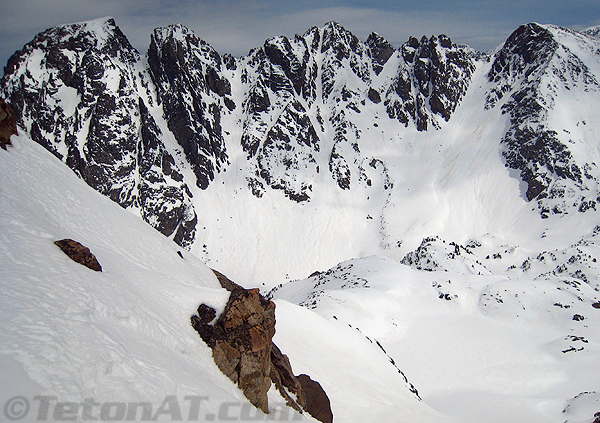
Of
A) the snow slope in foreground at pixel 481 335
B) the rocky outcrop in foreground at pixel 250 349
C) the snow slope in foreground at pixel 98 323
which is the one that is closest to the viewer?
the snow slope in foreground at pixel 98 323

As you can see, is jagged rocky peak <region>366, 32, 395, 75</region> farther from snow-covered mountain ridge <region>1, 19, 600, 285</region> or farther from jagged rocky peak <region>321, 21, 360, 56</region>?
snow-covered mountain ridge <region>1, 19, 600, 285</region>

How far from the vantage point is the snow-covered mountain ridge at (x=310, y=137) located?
104875 millimetres

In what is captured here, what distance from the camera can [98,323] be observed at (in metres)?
8.83

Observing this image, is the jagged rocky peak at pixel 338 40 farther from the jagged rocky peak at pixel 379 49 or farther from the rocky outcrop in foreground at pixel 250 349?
the rocky outcrop in foreground at pixel 250 349

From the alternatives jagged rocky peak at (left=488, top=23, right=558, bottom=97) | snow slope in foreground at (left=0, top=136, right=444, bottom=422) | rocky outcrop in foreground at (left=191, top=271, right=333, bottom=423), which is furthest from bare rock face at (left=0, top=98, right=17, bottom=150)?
jagged rocky peak at (left=488, top=23, right=558, bottom=97)

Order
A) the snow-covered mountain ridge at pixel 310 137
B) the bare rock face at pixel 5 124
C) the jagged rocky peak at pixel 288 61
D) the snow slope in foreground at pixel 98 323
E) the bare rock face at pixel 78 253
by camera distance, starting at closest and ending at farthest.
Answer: the snow slope in foreground at pixel 98 323 < the bare rock face at pixel 78 253 < the bare rock face at pixel 5 124 < the snow-covered mountain ridge at pixel 310 137 < the jagged rocky peak at pixel 288 61

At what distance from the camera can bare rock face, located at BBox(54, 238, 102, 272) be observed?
10.9 metres

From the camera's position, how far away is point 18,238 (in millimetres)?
10344

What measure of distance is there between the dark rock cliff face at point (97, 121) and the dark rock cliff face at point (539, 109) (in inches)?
4221

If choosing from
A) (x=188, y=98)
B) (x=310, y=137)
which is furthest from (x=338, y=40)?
(x=188, y=98)

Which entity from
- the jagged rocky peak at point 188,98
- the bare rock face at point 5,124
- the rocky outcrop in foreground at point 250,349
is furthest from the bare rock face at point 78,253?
the jagged rocky peak at point 188,98

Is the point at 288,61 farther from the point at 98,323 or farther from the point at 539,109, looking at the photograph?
the point at 98,323

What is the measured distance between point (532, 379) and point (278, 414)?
3467 centimetres

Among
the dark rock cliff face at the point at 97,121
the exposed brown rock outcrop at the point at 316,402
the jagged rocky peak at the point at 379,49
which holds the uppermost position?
the jagged rocky peak at the point at 379,49
